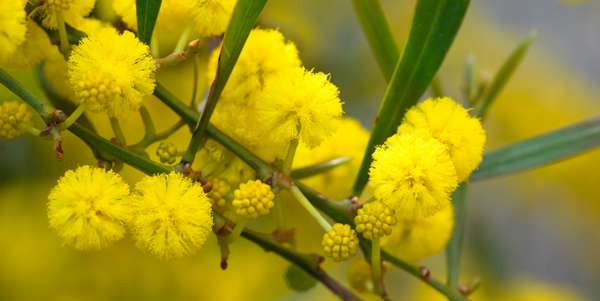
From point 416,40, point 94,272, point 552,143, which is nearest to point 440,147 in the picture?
point 416,40

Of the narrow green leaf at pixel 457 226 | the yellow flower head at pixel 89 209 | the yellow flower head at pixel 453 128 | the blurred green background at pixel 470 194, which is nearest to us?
the yellow flower head at pixel 89 209

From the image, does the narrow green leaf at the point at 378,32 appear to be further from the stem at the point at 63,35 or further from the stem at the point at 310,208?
the stem at the point at 63,35

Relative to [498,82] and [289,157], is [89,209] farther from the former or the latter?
[498,82]

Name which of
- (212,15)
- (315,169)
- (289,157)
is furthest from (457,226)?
(212,15)

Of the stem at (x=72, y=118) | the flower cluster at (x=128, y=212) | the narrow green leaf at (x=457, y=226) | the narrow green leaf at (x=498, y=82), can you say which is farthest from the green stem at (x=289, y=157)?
the narrow green leaf at (x=498, y=82)

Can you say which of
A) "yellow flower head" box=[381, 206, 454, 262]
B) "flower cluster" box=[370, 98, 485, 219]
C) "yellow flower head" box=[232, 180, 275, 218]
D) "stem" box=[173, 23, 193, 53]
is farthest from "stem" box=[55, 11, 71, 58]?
"yellow flower head" box=[381, 206, 454, 262]

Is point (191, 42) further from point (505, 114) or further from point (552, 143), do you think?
point (505, 114)
